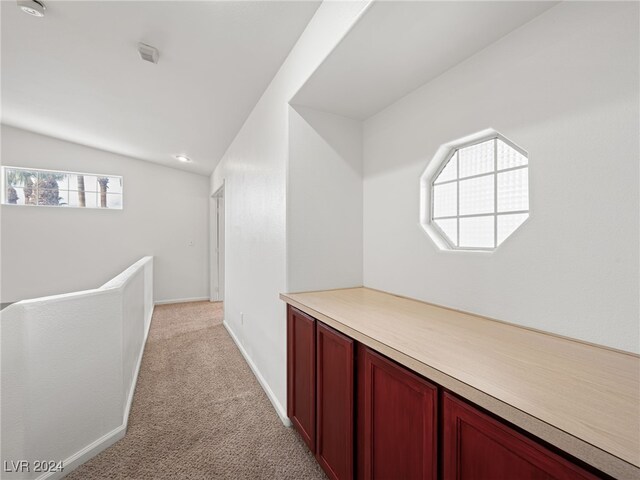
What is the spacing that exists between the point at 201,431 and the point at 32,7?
2.88 meters

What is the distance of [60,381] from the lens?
150cm

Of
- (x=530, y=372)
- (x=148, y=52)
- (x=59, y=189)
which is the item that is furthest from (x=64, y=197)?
(x=530, y=372)

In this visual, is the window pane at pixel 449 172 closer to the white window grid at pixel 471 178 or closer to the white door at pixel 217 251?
the white window grid at pixel 471 178

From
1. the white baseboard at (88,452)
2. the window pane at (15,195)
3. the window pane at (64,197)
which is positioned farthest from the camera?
the window pane at (64,197)

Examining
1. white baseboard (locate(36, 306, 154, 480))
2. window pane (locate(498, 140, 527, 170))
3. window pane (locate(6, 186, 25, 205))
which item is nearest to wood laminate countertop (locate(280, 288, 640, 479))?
window pane (locate(498, 140, 527, 170))

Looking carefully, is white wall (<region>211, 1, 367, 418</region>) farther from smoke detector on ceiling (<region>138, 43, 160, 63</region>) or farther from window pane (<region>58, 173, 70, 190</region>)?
window pane (<region>58, 173, 70, 190</region>)

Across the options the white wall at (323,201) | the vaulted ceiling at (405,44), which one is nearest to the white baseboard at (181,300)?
the white wall at (323,201)

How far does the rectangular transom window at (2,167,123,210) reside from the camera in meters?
4.36

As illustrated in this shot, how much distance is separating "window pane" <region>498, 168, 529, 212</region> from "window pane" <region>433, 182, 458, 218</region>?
240 millimetres

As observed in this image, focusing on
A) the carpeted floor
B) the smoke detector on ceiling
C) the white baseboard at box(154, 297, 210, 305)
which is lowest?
the carpeted floor

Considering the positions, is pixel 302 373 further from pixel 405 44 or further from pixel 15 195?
pixel 15 195

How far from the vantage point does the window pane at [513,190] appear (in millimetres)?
1191

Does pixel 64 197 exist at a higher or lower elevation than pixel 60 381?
higher

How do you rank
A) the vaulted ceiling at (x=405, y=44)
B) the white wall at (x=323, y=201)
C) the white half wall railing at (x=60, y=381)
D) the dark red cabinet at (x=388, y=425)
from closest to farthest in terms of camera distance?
the dark red cabinet at (x=388, y=425)
the vaulted ceiling at (x=405, y=44)
the white half wall railing at (x=60, y=381)
the white wall at (x=323, y=201)
